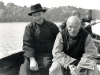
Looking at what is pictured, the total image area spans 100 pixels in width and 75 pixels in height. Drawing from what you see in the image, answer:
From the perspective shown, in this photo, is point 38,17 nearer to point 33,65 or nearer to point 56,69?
point 33,65

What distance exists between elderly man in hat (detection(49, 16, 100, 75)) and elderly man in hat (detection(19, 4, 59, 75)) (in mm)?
483

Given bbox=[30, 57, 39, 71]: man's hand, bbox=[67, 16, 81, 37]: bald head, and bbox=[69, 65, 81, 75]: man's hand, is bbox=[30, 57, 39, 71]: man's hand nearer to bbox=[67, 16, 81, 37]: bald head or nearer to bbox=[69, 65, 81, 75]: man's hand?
bbox=[69, 65, 81, 75]: man's hand

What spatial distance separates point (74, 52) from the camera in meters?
3.06

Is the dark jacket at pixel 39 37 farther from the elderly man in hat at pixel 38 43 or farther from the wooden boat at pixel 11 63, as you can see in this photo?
the wooden boat at pixel 11 63

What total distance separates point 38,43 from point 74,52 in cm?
79

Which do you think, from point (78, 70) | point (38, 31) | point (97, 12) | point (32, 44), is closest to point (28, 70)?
point (32, 44)

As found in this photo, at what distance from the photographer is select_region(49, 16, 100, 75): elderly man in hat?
2863mm

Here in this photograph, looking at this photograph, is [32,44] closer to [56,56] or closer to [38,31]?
[38,31]

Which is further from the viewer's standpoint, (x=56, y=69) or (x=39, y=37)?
(x=39, y=37)

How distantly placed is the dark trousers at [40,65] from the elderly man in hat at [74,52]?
1.45ft

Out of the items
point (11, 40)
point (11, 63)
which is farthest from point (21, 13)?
point (11, 63)

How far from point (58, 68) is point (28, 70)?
0.66 meters

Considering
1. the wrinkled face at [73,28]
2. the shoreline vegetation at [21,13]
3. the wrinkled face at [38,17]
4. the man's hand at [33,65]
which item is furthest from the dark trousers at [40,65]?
the shoreline vegetation at [21,13]

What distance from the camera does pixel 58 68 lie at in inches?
115
